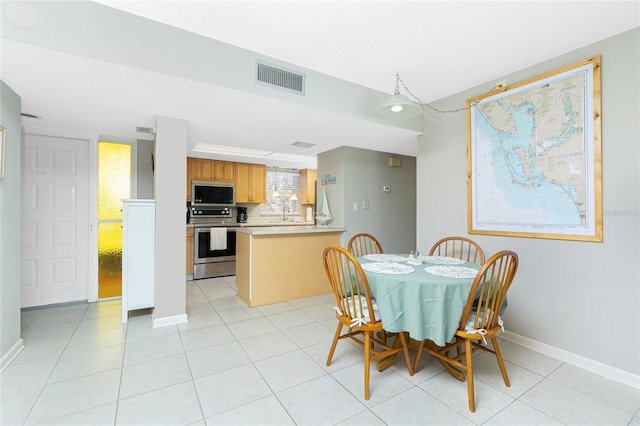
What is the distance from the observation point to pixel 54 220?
3447 mm

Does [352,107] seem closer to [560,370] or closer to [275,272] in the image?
[275,272]

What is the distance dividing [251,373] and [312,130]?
2.56 meters

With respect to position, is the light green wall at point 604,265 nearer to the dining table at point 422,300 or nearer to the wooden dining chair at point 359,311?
the dining table at point 422,300

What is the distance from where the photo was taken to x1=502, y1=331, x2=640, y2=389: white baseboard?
1.95 metres

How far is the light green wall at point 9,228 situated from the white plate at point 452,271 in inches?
125

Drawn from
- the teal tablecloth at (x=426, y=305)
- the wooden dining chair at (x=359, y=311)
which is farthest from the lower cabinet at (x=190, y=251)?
the teal tablecloth at (x=426, y=305)

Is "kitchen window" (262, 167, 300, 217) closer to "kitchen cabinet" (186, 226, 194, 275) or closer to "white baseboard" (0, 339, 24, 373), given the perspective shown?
"kitchen cabinet" (186, 226, 194, 275)

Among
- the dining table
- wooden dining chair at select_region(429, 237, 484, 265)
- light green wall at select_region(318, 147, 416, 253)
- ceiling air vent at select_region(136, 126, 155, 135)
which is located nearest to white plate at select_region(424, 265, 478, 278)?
the dining table

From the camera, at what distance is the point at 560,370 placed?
6.95 ft

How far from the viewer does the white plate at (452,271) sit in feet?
6.16

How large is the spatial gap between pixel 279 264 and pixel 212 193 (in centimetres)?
241

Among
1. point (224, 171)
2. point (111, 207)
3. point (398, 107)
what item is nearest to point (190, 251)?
point (111, 207)

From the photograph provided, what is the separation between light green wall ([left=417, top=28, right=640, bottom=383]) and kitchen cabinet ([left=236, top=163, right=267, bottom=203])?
4371 mm

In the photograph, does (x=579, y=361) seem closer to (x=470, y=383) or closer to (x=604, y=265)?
(x=604, y=265)
